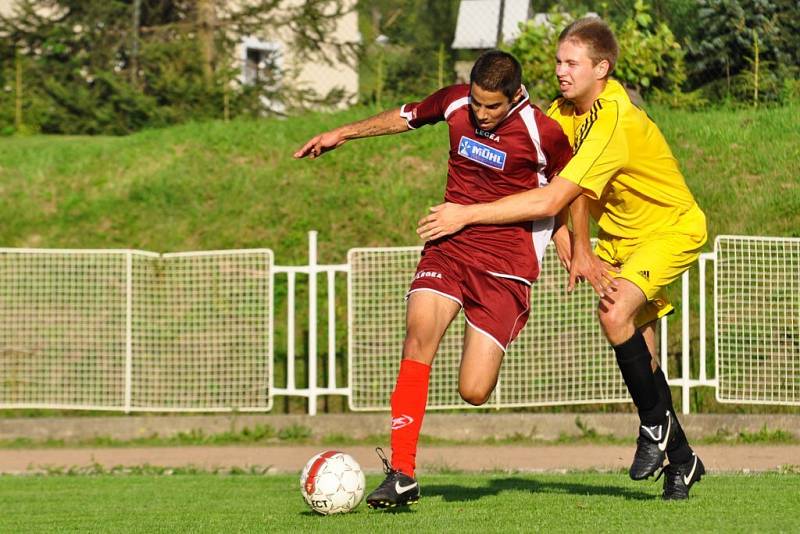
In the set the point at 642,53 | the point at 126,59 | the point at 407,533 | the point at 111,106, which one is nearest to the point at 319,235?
the point at 642,53

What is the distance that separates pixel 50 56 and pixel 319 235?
29.2ft

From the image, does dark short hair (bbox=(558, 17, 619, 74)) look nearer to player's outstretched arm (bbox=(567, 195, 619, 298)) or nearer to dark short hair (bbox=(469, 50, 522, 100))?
dark short hair (bbox=(469, 50, 522, 100))

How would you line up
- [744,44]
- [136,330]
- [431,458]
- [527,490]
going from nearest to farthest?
1. [527,490]
2. [431,458]
3. [136,330]
4. [744,44]

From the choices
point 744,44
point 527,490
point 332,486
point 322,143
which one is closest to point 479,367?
point 332,486

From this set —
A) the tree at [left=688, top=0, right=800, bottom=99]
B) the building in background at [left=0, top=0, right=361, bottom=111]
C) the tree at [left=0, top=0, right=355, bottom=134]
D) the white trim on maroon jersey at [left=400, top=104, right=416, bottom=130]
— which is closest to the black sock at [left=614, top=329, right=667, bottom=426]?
the white trim on maroon jersey at [left=400, top=104, right=416, bottom=130]

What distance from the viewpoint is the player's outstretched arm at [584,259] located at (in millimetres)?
6867

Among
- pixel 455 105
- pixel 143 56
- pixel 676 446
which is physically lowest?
pixel 676 446

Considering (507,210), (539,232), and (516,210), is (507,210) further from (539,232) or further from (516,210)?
(539,232)

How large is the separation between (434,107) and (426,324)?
1.21 m

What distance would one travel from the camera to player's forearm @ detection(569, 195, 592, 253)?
271 inches

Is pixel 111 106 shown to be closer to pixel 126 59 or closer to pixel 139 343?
pixel 126 59

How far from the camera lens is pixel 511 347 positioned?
1270 cm

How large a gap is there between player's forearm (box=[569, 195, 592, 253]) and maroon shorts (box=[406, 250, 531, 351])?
0.43 meters

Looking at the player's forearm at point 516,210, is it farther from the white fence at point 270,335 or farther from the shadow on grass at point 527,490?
the white fence at point 270,335
